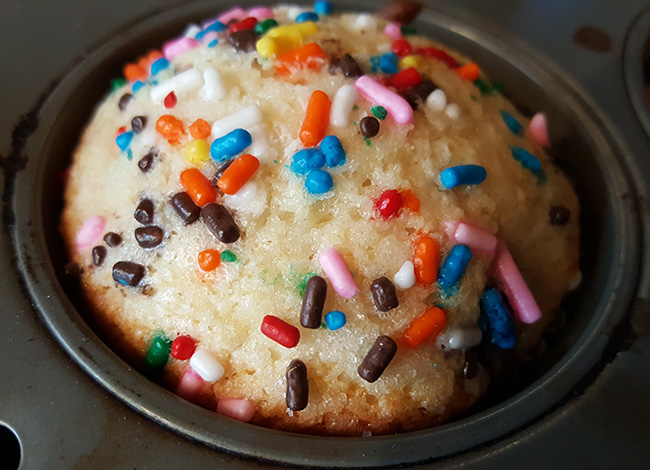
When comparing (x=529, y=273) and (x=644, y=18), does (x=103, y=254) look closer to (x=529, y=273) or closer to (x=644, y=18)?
(x=529, y=273)

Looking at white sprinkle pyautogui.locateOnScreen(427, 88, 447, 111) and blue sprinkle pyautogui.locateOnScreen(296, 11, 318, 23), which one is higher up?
blue sprinkle pyautogui.locateOnScreen(296, 11, 318, 23)

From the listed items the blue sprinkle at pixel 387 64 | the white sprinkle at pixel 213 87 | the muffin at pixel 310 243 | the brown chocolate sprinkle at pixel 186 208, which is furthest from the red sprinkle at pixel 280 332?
the blue sprinkle at pixel 387 64

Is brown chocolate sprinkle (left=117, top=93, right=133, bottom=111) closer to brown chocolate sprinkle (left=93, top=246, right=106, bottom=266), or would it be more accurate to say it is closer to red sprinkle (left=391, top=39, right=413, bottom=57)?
brown chocolate sprinkle (left=93, top=246, right=106, bottom=266)

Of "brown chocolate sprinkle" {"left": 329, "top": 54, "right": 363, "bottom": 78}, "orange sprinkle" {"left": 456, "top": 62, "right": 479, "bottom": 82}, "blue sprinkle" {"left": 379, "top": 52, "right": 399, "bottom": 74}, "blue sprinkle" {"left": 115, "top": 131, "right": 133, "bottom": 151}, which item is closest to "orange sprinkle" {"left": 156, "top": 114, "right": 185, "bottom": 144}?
"blue sprinkle" {"left": 115, "top": 131, "right": 133, "bottom": 151}

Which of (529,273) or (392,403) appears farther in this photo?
(529,273)

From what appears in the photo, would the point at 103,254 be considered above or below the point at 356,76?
below

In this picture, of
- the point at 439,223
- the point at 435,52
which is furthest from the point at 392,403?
the point at 435,52
